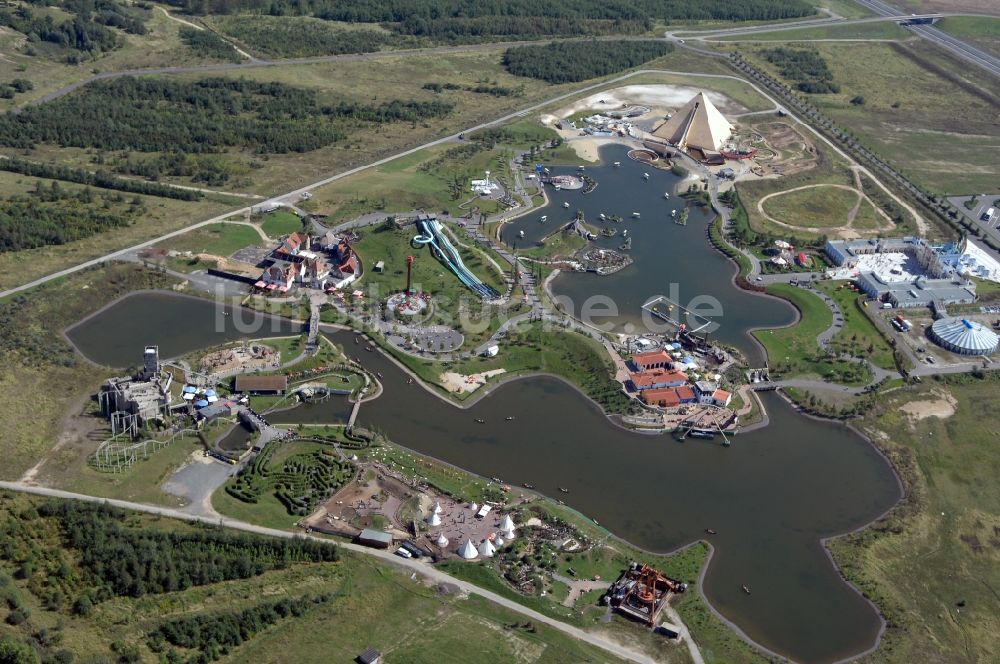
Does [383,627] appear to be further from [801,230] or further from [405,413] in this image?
[801,230]

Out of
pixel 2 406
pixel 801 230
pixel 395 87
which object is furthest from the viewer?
pixel 395 87

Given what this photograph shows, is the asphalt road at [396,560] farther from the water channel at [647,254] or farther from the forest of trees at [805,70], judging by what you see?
the forest of trees at [805,70]

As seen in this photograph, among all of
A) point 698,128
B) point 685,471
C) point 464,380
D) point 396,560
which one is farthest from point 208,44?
point 396,560

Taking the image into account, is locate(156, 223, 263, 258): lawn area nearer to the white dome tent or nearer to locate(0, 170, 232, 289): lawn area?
locate(0, 170, 232, 289): lawn area

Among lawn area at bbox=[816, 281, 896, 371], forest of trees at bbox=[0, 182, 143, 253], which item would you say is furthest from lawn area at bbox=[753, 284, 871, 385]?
forest of trees at bbox=[0, 182, 143, 253]

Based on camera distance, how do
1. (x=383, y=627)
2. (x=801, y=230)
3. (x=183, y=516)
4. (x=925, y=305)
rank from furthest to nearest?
(x=801, y=230), (x=925, y=305), (x=183, y=516), (x=383, y=627)

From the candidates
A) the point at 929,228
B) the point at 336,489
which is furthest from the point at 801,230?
the point at 336,489
